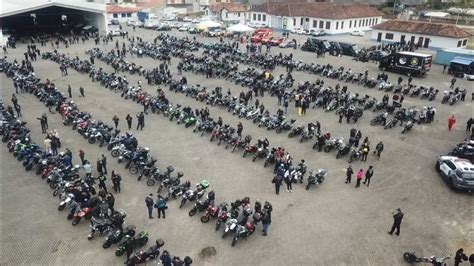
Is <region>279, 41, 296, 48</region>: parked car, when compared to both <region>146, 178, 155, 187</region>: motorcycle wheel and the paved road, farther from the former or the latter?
<region>146, 178, 155, 187</region>: motorcycle wheel

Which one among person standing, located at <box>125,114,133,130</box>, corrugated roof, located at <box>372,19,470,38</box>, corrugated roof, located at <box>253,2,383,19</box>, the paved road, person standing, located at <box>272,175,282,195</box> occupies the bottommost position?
the paved road

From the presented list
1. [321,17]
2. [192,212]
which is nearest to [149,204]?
[192,212]

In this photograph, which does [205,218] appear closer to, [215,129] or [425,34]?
[215,129]

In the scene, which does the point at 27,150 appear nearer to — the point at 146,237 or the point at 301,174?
the point at 146,237

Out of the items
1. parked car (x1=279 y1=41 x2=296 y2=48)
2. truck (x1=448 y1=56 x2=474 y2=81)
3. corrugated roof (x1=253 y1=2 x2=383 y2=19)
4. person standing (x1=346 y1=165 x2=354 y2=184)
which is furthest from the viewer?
corrugated roof (x1=253 y1=2 x2=383 y2=19)

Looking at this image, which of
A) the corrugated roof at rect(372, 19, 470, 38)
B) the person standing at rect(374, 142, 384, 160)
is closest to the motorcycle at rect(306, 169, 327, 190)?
the person standing at rect(374, 142, 384, 160)

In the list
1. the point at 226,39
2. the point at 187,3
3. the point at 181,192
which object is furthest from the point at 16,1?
the point at 181,192
